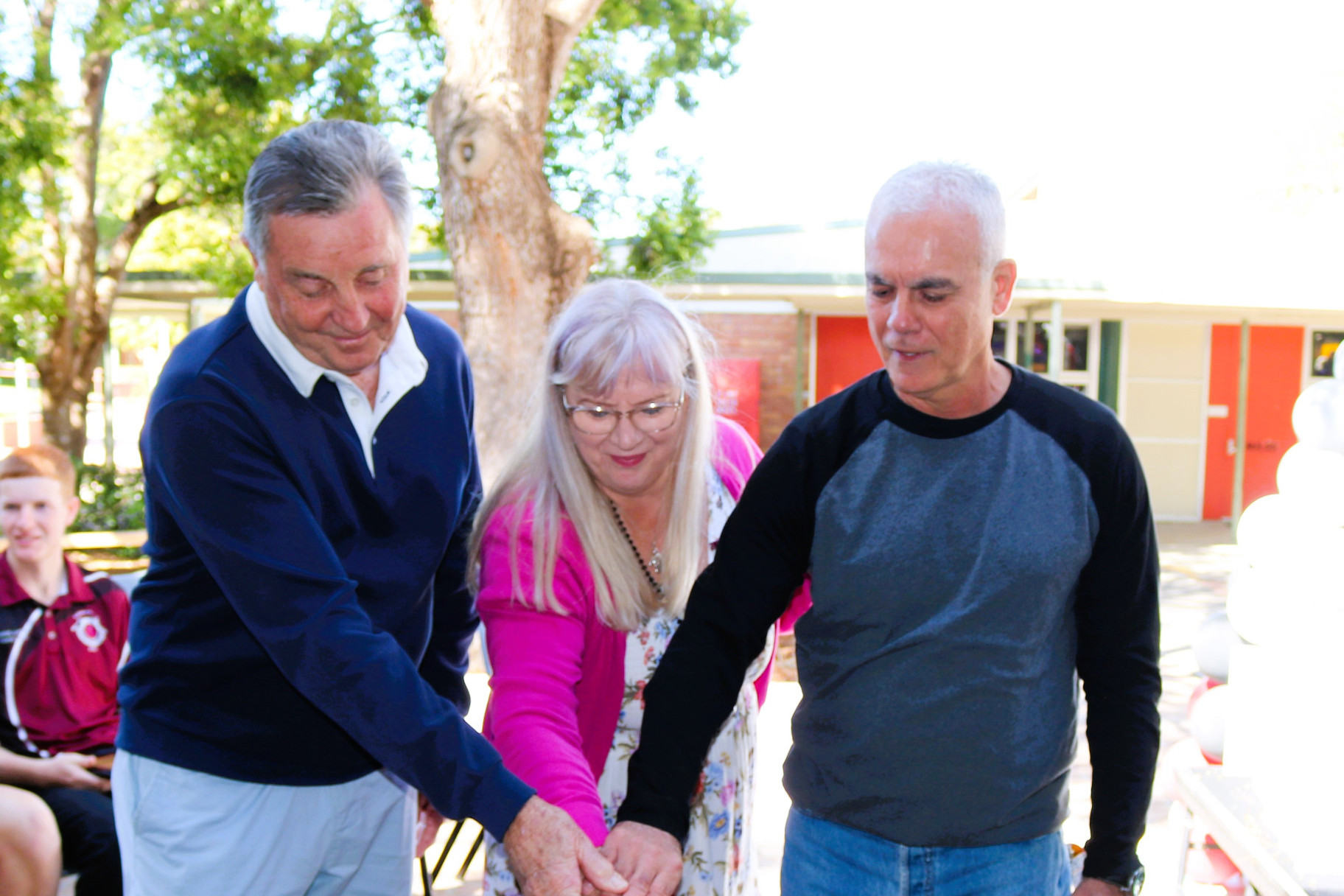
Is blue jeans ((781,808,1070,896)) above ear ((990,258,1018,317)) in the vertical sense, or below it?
below

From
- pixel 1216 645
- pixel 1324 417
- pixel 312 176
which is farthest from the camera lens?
pixel 1216 645

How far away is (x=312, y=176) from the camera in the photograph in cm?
162

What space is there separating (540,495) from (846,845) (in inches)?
31.8

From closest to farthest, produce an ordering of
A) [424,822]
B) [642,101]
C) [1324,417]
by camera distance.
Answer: [424,822] < [1324,417] < [642,101]

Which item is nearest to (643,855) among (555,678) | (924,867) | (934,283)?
(555,678)

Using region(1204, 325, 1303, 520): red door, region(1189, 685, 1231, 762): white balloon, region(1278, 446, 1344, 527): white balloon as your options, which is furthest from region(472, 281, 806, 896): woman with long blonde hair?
region(1204, 325, 1303, 520): red door

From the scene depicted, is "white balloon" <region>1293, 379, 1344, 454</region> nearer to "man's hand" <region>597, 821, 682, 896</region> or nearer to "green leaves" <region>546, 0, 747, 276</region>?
"man's hand" <region>597, 821, 682, 896</region>

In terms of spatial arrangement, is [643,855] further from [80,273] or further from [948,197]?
[80,273]

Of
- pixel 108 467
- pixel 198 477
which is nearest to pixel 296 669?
pixel 198 477

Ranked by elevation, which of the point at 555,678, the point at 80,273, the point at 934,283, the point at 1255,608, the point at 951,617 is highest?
the point at 80,273

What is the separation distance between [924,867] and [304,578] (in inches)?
43.4

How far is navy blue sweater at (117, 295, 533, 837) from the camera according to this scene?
1626 mm

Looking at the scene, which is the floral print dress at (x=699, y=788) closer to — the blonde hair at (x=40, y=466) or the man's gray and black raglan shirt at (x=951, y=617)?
the man's gray and black raglan shirt at (x=951, y=617)

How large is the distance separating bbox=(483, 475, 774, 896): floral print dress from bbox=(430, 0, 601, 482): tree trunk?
352cm
